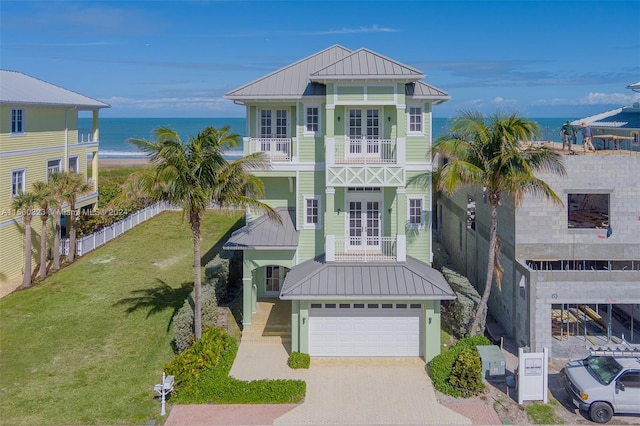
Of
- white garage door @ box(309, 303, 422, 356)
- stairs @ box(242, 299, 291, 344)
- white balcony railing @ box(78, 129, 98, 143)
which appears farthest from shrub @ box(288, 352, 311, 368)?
white balcony railing @ box(78, 129, 98, 143)

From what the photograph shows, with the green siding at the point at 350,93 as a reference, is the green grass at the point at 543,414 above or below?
below

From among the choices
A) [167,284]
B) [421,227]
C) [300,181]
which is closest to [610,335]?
[421,227]

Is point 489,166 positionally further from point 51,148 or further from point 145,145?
point 51,148

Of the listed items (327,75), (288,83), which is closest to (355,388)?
(327,75)

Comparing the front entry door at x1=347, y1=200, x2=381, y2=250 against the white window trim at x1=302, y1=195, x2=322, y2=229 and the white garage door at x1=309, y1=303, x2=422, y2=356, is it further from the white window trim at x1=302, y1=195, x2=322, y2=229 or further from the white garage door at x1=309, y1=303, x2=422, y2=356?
the white garage door at x1=309, y1=303, x2=422, y2=356

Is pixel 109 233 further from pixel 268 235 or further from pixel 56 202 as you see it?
pixel 268 235

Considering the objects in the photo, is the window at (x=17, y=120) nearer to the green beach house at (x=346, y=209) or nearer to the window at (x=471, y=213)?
the green beach house at (x=346, y=209)

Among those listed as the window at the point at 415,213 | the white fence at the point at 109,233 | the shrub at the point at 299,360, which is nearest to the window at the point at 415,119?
the window at the point at 415,213
